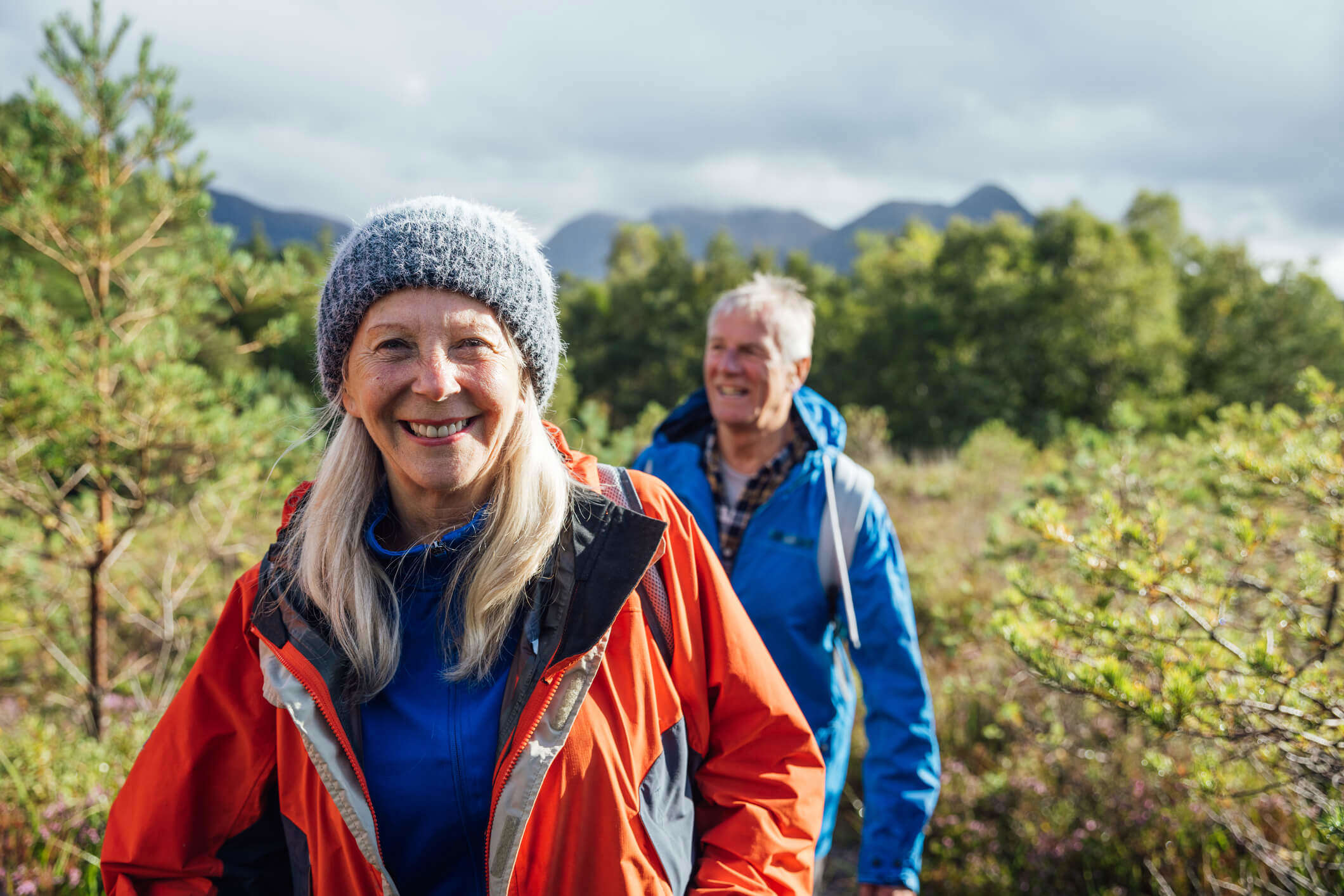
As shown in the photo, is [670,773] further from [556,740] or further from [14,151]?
[14,151]

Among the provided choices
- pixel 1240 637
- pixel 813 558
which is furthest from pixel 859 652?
A: pixel 1240 637

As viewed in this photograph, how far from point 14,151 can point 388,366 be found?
4.04m

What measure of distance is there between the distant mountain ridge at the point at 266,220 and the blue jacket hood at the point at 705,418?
70.3 inches

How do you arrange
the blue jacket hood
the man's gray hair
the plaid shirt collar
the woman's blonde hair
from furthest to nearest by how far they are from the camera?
the man's gray hair
the blue jacket hood
the plaid shirt collar
the woman's blonde hair

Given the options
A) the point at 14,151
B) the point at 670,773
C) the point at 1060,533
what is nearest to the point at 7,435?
the point at 14,151

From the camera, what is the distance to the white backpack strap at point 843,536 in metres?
2.19

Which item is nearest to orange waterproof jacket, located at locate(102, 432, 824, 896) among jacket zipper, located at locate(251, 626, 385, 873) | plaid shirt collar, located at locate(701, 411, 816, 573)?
jacket zipper, located at locate(251, 626, 385, 873)

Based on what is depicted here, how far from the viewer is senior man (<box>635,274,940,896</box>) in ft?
6.82

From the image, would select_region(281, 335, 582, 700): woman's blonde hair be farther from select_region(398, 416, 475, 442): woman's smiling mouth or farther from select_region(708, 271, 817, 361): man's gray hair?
select_region(708, 271, 817, 361): man's gray hair

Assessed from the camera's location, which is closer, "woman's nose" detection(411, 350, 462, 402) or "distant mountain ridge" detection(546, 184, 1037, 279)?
"woman's nose" detection(411, 350, 462, 402)

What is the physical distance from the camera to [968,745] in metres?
4.68

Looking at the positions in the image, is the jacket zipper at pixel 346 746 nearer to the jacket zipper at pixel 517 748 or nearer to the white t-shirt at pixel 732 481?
the jacket zipper at pixel 517 748

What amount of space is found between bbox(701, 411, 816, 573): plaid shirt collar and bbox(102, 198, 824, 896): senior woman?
937 mm

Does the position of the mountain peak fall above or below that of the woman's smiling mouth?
above
